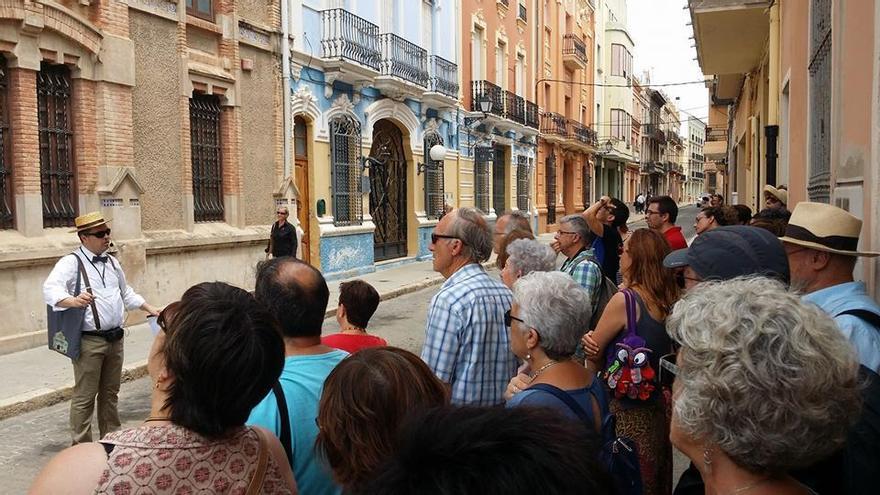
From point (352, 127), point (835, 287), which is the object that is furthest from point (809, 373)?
point (352, 127)

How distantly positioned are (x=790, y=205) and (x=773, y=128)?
1.29m

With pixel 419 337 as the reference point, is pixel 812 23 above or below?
above

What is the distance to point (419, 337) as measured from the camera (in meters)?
10.3

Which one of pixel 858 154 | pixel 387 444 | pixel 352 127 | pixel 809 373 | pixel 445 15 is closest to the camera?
pixel 809 373

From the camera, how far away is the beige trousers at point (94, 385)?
5.22 metres

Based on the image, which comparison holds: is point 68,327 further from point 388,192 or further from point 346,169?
point 388,192

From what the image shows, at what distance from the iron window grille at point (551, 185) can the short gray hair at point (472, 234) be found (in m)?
29.7

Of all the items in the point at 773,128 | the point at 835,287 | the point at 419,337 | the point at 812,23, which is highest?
the point at 812,23

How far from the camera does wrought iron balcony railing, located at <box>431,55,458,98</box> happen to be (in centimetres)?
2031

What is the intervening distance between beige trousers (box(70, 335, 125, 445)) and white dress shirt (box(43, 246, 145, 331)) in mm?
165

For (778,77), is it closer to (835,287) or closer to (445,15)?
(835,287)

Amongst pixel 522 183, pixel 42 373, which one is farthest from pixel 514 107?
pixel 42 373

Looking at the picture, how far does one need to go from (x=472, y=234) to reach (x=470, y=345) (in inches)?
27.3

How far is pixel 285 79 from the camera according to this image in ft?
46.4
